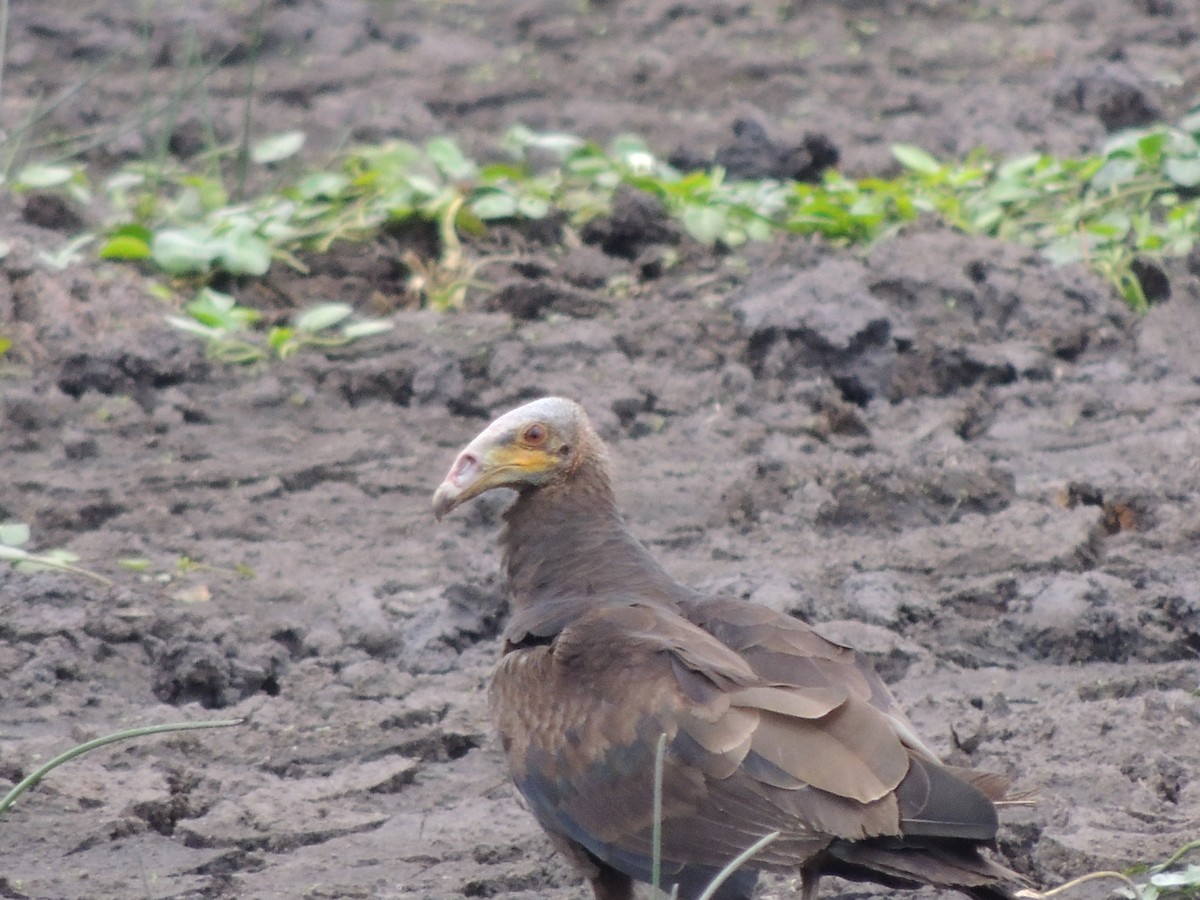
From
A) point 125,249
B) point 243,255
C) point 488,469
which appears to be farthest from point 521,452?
point 125,249

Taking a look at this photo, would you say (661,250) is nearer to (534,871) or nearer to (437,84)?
(437,84)

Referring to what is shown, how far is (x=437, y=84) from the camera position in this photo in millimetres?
9367

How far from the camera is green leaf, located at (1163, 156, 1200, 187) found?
711 centimetres

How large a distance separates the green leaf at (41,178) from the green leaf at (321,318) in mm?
1380

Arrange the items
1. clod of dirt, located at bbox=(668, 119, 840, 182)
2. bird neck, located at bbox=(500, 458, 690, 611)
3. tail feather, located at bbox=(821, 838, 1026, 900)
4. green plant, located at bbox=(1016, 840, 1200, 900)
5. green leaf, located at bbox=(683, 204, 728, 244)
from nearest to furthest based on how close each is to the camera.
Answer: tail feather, located at bbox=(821, 838, 1026, 900), green plant, located at bbox=(1016, 840, 1200, 900), bird neck, located at bbox=(500, 458, 690, 611), green leaf, located at bbox=(683, 204, 728, 244), clod of dirt, located at bbox=(668, 119, 840, 182)

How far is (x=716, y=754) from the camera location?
341 cm

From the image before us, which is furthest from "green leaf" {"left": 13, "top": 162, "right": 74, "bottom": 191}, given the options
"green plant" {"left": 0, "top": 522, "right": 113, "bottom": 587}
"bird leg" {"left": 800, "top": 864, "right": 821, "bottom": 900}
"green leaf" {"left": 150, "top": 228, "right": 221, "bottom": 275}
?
"bird leg" {"left": 800, "top": 864, "right": 821, "bottom": 900}

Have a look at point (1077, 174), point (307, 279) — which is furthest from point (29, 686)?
point (1077, 174)

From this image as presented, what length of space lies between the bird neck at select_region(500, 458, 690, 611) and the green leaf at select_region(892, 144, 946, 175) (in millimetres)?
3664

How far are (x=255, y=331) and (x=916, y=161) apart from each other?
113 inches

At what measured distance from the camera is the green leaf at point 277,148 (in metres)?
7.85

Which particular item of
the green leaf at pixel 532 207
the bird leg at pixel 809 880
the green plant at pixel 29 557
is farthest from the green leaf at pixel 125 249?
the bird leg at pixel 809 880

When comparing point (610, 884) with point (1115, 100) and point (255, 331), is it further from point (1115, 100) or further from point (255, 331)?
point (1115, 100)

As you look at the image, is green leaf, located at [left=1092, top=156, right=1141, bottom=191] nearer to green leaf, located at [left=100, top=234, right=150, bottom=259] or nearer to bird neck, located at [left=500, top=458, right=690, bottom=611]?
bird neck, located at [left=500, top=458, right=690, bottom=611]
